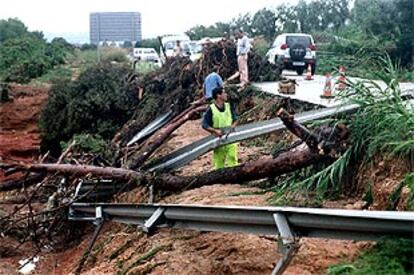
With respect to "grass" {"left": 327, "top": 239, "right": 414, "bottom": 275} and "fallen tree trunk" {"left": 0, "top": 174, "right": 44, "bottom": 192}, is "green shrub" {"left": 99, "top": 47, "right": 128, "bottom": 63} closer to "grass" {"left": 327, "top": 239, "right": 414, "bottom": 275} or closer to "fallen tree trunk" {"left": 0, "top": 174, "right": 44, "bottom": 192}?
"fallen tree trunk" {"left": 0, "top": 174, "right": 44, "bottom": 192}

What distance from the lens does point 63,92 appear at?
731 inches

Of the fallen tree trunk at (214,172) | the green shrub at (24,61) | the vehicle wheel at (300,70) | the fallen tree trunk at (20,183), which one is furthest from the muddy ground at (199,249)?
the green shrub at (24,61)

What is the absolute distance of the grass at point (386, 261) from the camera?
197 inches

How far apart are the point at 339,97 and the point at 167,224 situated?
2.54m

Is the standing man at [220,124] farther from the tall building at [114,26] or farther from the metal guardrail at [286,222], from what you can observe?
the tall building at [114,26]

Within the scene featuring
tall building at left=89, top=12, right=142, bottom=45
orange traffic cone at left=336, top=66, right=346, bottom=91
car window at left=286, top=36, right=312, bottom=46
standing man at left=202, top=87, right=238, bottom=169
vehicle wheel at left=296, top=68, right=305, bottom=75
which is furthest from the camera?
tall building at left=89, top=12, right=142, bottom=45

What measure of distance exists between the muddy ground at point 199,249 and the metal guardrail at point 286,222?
0.28 meters

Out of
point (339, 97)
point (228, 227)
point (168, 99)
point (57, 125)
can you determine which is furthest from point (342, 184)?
point (57, 125)

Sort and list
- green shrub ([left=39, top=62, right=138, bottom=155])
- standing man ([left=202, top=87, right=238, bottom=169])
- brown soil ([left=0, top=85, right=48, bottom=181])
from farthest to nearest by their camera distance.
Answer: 1. brown soil ([left=0, top=85, right=48, bottom=181])
2. green shrub ([left=39, top=62, right=138, bottom=155])
3. standing man ([left=202, top=87, right=238, bottom=169])

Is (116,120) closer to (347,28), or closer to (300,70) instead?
(300,70)

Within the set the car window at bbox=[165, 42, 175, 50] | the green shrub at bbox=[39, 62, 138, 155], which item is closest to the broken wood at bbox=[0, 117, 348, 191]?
the green shrub at bbox=[39, 62, 138, 155]

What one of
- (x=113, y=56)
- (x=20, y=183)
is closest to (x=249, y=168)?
(x=20, y=183)

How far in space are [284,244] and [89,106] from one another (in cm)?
1272

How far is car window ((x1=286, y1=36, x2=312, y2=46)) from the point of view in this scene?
25188 millimetres
